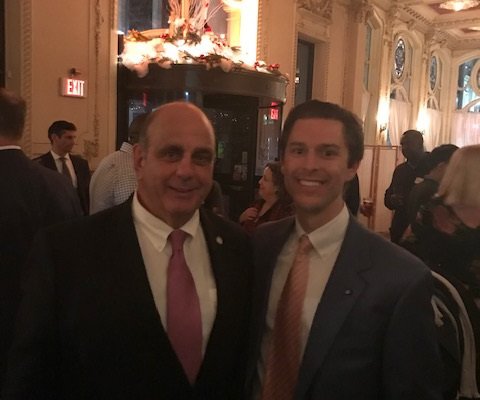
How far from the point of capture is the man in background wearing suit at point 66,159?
471cm

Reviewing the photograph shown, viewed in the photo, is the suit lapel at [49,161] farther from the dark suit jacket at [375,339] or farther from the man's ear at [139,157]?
the dark suit jacket at [375,339]

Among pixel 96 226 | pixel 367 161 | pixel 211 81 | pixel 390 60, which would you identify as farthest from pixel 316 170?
pixel 390 60

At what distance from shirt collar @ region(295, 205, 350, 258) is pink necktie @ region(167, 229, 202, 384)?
1.24ft

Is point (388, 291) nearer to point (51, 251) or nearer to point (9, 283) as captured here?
point (51, 251)

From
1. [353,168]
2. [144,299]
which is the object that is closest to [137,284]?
[144,299]

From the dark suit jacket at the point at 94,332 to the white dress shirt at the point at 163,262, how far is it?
0.15ft

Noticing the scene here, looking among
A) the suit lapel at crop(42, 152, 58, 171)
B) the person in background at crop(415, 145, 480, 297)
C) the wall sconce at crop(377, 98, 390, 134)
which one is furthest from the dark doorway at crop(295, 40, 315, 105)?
the person in background at crop(415, 145, 480, 297)

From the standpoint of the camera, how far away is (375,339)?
4.66ft

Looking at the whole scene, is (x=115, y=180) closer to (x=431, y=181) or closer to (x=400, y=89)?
(x=431, y=181)

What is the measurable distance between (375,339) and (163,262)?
62 centimetres

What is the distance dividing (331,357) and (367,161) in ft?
29.5

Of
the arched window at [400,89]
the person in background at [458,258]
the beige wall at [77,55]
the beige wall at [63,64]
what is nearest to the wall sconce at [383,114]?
the arched window at [400,89]

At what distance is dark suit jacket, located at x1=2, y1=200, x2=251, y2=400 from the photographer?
140 cm

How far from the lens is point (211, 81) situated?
589 cm
